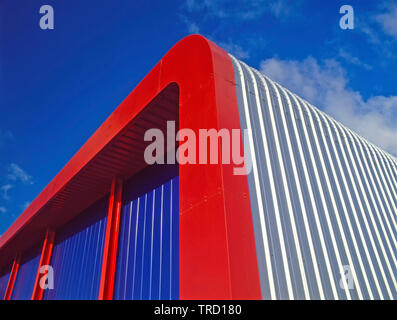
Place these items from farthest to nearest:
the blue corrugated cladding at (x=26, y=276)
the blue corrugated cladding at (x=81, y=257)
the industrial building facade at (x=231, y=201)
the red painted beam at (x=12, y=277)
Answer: the red painted beam at (x=12, y=277) < the blue corrugated cladding at (x=26, y=276) < the blue corrugated cladding at (x=81, y=257) < the industrial building facade at (x=231, y=201)

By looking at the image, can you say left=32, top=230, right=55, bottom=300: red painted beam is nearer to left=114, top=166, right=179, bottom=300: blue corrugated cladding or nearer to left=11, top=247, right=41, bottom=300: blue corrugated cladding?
left=11, top=247, right=41, bottom=300: blue corrugated cladding

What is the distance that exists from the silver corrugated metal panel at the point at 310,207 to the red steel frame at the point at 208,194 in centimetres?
24

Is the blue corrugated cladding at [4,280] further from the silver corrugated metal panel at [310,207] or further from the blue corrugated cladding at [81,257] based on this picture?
the silver corrugated metal panel at [310,207]

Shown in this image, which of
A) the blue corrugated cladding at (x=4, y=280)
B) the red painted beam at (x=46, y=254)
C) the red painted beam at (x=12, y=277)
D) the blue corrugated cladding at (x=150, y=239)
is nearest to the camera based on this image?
the blue corrugated cladding at (x=150, y=239)

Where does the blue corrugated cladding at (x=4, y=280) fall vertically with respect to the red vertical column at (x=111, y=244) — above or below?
above

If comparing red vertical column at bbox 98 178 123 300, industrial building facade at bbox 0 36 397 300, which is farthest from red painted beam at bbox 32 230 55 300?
red vertical column at bbox 98 178 123 300

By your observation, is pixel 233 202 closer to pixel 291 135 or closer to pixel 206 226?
pixel 206 226

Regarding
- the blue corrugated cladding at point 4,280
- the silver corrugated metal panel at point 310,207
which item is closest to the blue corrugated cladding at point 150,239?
the silver corrugated metal panel at point 310,207

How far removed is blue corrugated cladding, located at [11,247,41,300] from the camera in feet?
38.7

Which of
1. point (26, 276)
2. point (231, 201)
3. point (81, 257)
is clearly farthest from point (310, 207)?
point (26, 276)

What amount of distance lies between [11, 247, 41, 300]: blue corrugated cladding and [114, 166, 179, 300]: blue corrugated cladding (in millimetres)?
7342

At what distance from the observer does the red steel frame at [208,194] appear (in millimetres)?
2742

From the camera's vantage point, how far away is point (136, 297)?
5.78 metres

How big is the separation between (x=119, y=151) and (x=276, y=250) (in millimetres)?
4438
